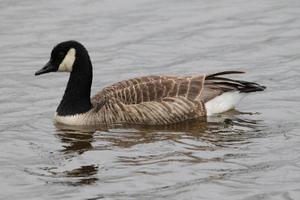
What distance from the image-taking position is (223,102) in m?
Result: 13.7

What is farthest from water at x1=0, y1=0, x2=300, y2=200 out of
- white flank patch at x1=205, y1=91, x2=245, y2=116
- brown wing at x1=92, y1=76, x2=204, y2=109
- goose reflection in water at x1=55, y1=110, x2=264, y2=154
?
brown wing at x1=92, y1=76, x2=204, y2=109

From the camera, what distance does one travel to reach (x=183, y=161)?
11039 millimetres

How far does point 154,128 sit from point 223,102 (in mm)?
1168

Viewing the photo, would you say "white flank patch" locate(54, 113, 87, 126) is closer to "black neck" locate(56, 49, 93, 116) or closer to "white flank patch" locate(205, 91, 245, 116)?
"black neck" locate(56, 49, 93, 116)

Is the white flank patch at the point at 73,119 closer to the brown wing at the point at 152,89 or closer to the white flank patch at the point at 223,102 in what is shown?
the brown wing at the point at 152,89

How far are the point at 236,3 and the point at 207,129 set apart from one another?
7503 mm

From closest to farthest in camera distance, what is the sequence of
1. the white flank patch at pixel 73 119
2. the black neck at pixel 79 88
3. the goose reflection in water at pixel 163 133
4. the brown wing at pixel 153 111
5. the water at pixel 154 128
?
the water at pixel 154 128 < the goose reflection in water at pixel 163 133 < the brown wing at pixel 153 111 < the white flank patch at pixel 73 119 < the black neck at pixel 79 88

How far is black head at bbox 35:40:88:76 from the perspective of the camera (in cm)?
1391

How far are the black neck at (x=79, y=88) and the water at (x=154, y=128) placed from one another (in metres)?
0.40

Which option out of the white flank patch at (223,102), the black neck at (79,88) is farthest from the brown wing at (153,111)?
the black neck at (79,88)

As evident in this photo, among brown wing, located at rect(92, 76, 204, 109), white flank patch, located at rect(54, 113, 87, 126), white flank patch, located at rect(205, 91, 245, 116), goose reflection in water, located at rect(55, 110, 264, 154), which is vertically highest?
brown wing, located at rect(92, 76, 204, 109)

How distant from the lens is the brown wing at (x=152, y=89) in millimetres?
13602

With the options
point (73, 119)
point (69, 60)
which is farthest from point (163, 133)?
point (69, 60)

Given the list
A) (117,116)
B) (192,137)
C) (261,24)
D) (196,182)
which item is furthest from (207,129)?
(261,24)
